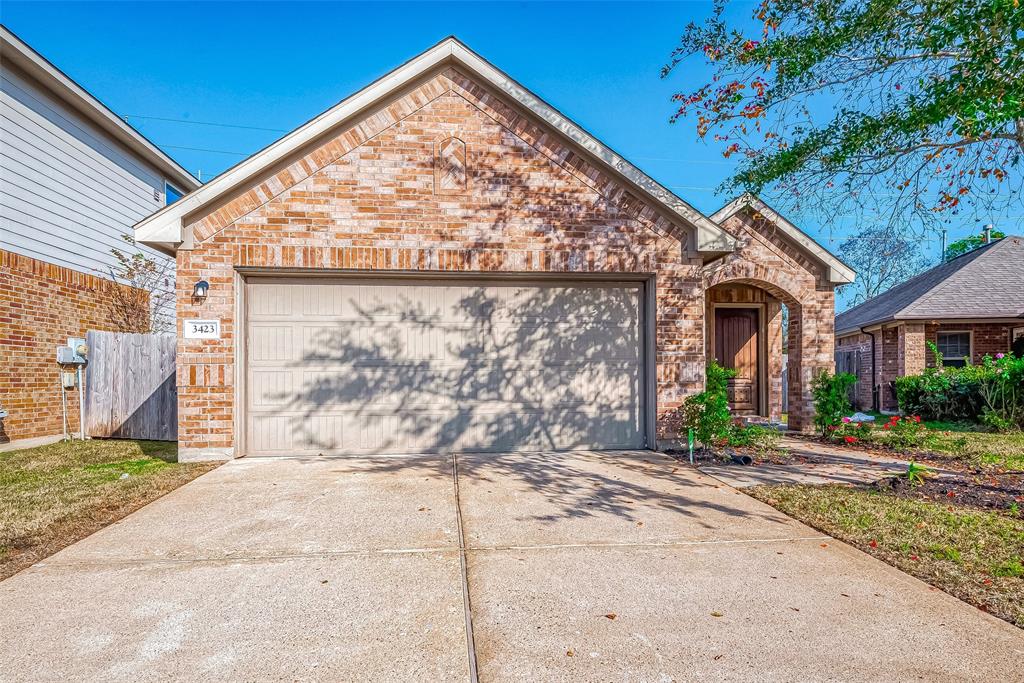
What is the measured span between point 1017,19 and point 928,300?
473 inches

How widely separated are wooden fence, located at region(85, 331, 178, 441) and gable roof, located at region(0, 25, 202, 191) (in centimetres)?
430

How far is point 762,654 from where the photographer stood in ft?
8.35

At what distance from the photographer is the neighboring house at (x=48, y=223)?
27.6 feet

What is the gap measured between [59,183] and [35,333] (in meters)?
2.86

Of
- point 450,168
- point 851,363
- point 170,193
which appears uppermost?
Answer: point 170,193

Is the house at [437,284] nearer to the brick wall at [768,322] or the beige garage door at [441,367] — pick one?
the beige garage door at [441,367]

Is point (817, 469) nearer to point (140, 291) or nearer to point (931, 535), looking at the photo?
point (931, 535)

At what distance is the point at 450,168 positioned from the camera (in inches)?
289

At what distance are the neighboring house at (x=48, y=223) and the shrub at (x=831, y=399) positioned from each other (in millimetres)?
13089

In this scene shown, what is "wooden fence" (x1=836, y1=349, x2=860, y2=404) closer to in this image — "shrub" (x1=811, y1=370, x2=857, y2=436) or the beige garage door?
"shrub" (x1=811, y1=370, x2=857, y2=436)

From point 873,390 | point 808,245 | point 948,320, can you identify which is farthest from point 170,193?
point 873,390

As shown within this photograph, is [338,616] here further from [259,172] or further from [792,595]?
[259,172]

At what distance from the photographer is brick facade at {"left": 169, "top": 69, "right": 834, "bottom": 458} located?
6.95 meters

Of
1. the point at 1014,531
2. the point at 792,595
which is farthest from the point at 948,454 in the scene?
the point at 792,595
